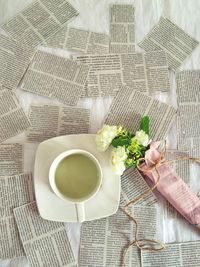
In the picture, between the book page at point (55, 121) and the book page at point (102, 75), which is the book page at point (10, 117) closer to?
the book page at point (55, 121)

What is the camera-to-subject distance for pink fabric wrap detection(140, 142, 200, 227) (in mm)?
656

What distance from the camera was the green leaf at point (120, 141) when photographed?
24.1 inches

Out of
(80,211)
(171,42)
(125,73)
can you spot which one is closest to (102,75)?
(125,73)

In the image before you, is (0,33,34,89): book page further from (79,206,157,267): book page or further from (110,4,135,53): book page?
(79,206,157,267): book page

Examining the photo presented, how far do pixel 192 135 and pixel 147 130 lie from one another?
102 millimetres

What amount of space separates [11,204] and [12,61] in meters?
0.26

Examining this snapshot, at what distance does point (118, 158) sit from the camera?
601 mm

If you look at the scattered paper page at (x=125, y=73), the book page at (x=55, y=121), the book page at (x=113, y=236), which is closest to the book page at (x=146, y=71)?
the scattered paper page at (x=125, y=73)

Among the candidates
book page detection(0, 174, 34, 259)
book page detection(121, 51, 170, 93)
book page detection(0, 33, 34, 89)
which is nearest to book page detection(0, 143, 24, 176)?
book page detection(0, 174, 34, 259)

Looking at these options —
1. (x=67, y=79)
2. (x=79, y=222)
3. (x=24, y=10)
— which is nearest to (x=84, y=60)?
(x=67, y=79)

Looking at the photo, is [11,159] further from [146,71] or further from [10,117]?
[146,71]

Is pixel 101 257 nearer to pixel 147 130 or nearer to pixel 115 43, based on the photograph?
pixel 147 130

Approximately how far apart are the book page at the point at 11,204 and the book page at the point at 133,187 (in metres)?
0.16

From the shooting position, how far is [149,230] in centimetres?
66
